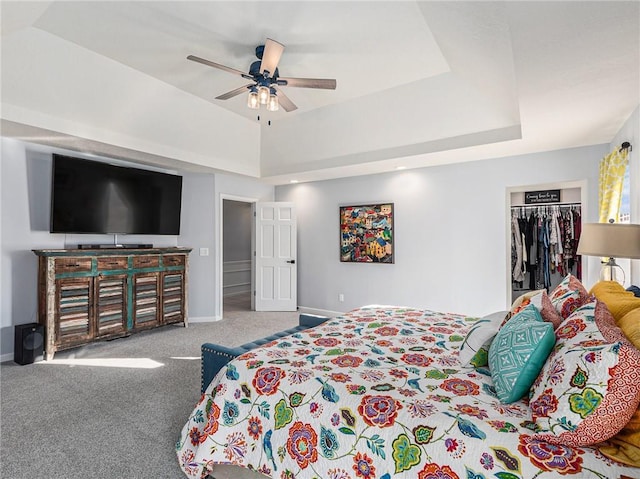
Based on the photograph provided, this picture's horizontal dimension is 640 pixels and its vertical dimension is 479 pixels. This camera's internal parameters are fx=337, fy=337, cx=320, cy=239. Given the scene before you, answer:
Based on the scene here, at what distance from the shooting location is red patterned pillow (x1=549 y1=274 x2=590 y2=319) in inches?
65.6

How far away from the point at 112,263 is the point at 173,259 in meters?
0.84

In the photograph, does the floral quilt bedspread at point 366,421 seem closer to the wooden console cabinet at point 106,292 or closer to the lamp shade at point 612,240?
the lamp shade at point 612,240

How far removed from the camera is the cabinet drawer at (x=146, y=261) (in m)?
4.39

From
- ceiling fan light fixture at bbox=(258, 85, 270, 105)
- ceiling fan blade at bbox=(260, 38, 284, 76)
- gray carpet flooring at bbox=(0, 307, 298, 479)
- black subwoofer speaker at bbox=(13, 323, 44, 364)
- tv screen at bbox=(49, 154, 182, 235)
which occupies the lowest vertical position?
gray carpet flooring at bbox=(0, 307, 298, 479)

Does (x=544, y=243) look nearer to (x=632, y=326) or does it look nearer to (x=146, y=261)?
(x=632, y=326)

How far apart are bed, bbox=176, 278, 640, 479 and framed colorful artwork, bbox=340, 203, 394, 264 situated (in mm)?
3149

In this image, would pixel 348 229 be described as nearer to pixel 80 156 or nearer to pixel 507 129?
pixel 507 129

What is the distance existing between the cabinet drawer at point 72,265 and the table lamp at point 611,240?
191 inches

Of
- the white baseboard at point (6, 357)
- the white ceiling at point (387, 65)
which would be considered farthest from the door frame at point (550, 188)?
the white baseboard at point (6, 357)

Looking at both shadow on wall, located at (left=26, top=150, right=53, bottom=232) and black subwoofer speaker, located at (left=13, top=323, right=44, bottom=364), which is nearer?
black subwoofer speaker, located at (left=13, top=323, right=44, bottom=364)

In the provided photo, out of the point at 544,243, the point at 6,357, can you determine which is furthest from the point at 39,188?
the point at 544,243

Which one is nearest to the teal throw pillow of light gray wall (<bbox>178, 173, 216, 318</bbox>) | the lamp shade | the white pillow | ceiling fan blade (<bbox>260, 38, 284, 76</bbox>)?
the white pillow

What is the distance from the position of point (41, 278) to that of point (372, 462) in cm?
409

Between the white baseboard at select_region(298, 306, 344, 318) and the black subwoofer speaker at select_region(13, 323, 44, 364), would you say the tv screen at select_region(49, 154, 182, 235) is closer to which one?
the black subwoofer speaker at select_region(13, 323, 44, 364)
